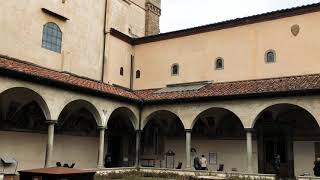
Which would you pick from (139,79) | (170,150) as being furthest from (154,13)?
(170,150)

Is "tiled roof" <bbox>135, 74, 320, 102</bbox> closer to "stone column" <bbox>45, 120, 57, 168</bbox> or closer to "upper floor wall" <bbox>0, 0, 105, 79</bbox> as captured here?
"upper floor wall" <bbox>0, 0, 105, 79</bbox>

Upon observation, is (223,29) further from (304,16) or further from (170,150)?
(170,150)

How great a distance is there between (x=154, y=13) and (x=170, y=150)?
36.7ft

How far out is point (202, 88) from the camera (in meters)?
21.2

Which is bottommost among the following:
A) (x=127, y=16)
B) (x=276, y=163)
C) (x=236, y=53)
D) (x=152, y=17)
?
(x=276, y=163)

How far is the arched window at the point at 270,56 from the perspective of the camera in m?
20.4

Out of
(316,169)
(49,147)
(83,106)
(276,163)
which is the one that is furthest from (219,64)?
(49,147)

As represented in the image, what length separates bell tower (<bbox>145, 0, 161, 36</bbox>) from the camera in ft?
93.9

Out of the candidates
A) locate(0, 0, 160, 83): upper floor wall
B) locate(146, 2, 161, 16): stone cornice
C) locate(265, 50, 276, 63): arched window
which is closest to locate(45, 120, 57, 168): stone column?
locate(0, 0, 160, 83): upper floor wall

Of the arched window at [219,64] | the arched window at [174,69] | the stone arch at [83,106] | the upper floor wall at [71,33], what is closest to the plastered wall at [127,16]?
the upper floor wall at [71,33]

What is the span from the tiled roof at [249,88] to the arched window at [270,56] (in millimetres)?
1055

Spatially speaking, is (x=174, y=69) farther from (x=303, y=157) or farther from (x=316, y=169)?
(x=316, y=169)

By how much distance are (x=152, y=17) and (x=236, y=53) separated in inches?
376

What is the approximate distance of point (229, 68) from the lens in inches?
853
